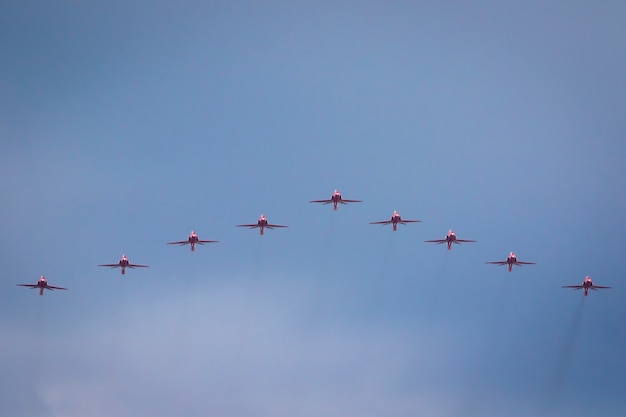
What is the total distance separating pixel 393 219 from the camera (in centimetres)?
19100

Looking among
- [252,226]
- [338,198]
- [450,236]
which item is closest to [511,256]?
[450,236]

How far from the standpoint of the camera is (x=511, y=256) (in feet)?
645

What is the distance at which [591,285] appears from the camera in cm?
19612

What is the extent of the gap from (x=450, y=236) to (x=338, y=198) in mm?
19747

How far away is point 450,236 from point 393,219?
34.6ft

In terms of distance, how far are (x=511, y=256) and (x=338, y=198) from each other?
30887 mm

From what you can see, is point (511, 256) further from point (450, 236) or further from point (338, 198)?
point (338, 198)

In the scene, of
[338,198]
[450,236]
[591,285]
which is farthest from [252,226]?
[591,285]

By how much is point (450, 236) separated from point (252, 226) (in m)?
32.7

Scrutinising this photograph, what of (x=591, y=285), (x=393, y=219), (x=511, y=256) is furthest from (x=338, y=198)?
(x=591, y=285)

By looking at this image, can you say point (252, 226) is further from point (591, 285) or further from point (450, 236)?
point (591, 285)

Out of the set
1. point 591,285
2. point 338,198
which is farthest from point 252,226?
point 591,285

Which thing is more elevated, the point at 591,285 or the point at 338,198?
the point at 338,198

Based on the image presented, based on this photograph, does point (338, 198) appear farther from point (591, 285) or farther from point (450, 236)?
point (591, 285)
